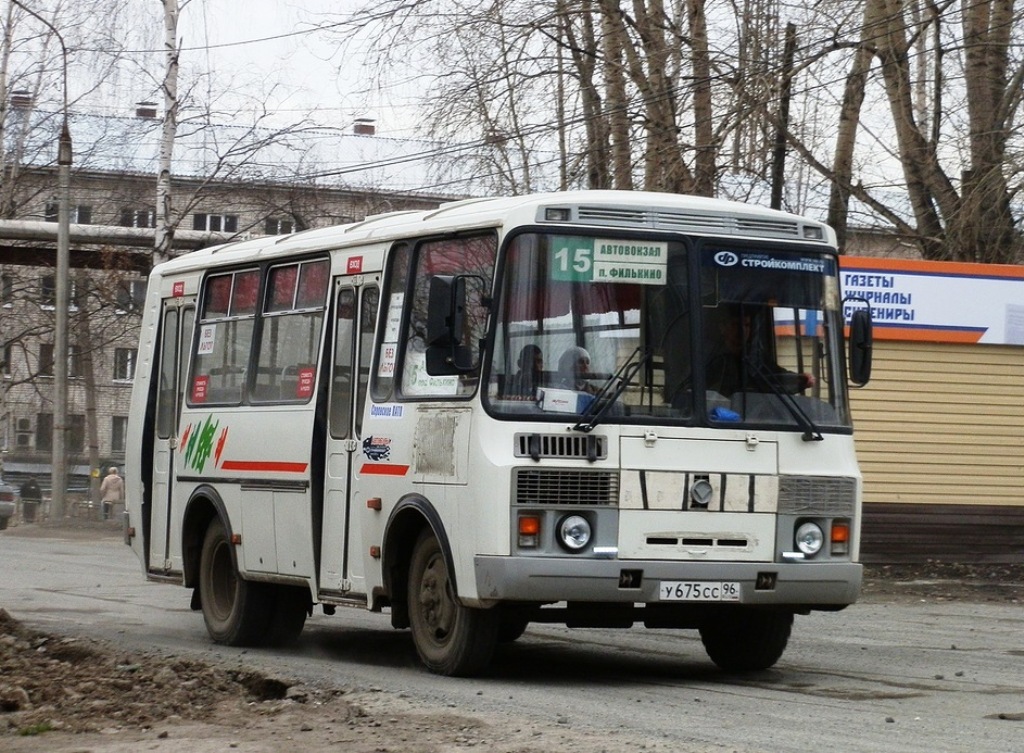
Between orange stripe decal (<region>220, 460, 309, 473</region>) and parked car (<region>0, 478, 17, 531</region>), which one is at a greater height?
orange stripe decal (<region>220, 460, 309, 473</region>)

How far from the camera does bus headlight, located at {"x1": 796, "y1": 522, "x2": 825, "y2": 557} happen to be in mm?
10547

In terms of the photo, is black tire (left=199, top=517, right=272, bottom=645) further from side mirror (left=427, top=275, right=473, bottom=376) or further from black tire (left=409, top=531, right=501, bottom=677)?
side mirror (left=427, top=275, right=473, bottom=376)

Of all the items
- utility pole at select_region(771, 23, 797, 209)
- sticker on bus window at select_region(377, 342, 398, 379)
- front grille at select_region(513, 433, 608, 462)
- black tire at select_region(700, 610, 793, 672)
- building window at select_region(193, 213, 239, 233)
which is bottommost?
black tire at select_region(700, 610, 793, 672)

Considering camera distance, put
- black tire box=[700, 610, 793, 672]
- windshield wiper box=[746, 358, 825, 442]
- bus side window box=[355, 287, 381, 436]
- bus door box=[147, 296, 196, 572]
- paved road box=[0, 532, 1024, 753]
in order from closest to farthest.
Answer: paved road box=[0, 532, 1024, 753] < windshield wiper box=[746, 358, 825, 442] < black tire box=[700, 610, 793, 672] < bus side window box=[355, 287, 381, 436] < bus door box=[147, 296, 196, 572]

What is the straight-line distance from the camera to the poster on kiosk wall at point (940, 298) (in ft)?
67.4

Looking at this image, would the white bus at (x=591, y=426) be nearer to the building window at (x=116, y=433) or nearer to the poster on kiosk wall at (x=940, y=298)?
the poster on kiosk wall at (x=940, y=298)

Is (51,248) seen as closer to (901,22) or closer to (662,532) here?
(901,22)

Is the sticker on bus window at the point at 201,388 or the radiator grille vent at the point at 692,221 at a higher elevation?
the radiator grille vent at the point at 692,221

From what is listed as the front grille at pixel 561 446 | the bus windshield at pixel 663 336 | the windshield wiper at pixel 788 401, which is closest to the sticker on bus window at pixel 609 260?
the bus windshield at pixel 663 336

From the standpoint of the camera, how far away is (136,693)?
9406 millimetres

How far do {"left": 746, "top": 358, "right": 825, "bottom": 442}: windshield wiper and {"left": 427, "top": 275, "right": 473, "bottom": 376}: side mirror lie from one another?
167cm

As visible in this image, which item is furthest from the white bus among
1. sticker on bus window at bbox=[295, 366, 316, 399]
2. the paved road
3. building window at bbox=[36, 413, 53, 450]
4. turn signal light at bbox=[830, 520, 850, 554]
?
building window at bbox=[36, 413, 53, 450]

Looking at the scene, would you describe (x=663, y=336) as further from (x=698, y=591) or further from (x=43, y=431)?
(x=43, y=431)

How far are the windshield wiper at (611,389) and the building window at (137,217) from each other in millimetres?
36880
